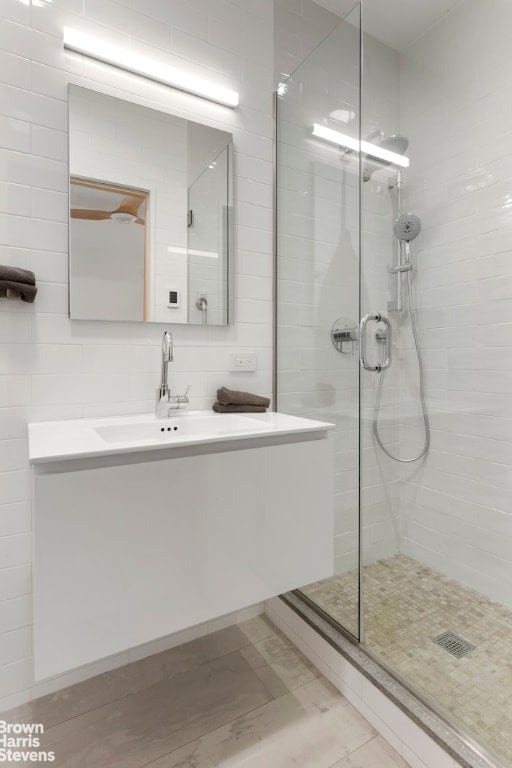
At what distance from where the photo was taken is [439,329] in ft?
5.84

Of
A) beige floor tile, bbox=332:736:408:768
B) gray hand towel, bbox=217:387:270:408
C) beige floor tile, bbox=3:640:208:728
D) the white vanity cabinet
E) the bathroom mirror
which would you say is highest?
the bathroom mirror

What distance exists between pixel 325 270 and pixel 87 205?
2.99ft

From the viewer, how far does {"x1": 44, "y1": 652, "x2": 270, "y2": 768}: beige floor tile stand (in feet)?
3.91

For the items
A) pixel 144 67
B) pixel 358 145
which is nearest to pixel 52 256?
pixel 144 67

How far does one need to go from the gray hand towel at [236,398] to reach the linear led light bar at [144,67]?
115cm

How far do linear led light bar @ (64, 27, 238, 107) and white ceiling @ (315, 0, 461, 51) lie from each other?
0.71m

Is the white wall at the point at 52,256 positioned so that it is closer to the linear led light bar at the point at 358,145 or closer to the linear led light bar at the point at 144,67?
the linear led light bar at the point at 144,67

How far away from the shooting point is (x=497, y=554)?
5.44ft

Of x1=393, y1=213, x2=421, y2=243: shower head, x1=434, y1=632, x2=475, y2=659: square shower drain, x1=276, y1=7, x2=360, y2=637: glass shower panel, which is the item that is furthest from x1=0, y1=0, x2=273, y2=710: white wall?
x1=434, y1=632, x2=475, y2=659: square shower drain

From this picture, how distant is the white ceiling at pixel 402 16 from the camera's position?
176cm

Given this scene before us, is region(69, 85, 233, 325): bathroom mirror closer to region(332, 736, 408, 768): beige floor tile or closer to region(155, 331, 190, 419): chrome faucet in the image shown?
region(155, 331, 190, 419): chrome faucet

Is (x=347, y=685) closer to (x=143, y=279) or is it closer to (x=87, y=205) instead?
(x=143, y=279)

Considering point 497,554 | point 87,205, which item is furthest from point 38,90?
point 497,554

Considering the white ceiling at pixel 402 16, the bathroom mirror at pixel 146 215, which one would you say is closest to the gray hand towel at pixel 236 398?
the bathroom mirror at pixel 146 215
